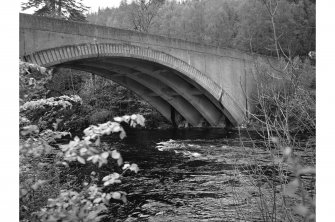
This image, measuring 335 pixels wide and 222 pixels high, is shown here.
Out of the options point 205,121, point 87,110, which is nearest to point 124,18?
point 87,110

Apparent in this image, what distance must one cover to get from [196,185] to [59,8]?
26001mm

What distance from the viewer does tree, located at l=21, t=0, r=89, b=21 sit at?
87.0ft

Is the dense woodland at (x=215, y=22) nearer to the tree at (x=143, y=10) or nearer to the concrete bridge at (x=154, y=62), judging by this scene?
the tree at (x=143, y=10)

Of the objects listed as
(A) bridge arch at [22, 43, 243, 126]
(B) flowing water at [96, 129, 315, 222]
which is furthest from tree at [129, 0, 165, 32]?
(B) flowing water at [96, 129, 315, 222]

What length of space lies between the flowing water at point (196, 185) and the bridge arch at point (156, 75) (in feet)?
13.3

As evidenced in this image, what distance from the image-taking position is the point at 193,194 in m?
6.42

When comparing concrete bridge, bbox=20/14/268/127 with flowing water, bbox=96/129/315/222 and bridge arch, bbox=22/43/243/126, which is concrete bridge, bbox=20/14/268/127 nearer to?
bridge arch, bbox=22/43/243/126

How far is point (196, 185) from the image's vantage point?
713 cm

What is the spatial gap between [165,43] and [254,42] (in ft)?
40.5

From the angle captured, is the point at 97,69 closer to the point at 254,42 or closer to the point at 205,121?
the point at 205,121

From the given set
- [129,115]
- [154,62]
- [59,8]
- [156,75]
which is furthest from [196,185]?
[59,8]

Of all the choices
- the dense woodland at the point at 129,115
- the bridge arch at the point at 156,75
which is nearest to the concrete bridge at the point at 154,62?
the bridge arch at the point at 156,75

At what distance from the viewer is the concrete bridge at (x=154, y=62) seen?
32.7ft

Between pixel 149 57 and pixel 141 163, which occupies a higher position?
pixel 149 57
